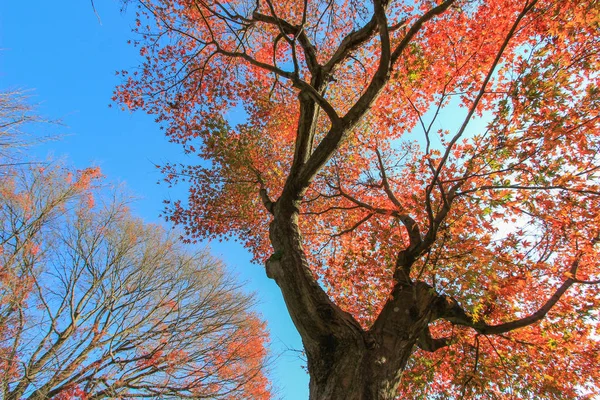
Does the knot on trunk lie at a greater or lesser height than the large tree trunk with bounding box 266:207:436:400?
greater

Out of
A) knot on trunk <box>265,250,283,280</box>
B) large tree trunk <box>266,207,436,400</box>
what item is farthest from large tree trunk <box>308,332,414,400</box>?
knot on trunk <box>265,250,283,280</box>

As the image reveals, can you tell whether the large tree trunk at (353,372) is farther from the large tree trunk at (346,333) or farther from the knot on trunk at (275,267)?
the knot on trunk at (275,267)

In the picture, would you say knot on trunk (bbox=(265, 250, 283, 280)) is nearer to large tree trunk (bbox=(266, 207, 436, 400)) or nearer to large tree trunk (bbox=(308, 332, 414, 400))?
large tree trunk (bbox=(266, 207, 436, 400))

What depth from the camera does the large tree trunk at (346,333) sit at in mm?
3604

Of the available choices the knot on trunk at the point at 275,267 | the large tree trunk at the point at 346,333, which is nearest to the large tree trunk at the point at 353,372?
the large tree trunk at the point at 346,333

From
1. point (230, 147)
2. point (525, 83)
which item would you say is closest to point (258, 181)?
point (230, 147)

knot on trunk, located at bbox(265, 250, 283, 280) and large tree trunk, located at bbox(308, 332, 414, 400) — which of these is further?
knot on trunk, located at bbox(265, 250, 283, 280)

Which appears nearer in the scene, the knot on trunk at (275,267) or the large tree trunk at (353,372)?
the large tree trunk at (353,372)

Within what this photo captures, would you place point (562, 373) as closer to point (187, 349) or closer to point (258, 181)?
point (258, 181)

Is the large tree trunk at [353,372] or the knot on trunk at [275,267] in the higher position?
the knot on trunk at [275,267]

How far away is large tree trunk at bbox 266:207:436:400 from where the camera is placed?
3604mm

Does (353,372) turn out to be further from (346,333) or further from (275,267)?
(275,267)

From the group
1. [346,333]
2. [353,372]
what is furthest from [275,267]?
[353,372]

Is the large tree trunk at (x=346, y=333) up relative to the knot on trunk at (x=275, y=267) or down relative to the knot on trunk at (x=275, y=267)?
down
